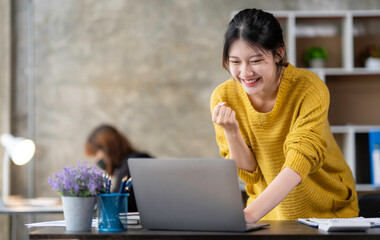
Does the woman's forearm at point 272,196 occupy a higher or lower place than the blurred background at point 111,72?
lower

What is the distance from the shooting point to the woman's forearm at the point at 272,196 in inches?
59.0

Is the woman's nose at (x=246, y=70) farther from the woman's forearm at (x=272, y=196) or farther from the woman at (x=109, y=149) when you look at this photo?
the woman at (x=109, y=149)

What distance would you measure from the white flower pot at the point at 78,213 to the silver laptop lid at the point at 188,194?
14cm

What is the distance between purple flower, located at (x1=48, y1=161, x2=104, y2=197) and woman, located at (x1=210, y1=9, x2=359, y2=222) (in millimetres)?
409

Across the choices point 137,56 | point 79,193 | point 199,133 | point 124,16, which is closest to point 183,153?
point 199,133

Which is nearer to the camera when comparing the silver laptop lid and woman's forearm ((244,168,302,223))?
the silver laptop lid

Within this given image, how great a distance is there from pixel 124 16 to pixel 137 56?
0.39 m

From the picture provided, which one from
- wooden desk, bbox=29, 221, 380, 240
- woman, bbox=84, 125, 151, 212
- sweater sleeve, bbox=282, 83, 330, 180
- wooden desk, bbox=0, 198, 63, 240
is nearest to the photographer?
wooden desk, bbox=29, 221, 380, 240

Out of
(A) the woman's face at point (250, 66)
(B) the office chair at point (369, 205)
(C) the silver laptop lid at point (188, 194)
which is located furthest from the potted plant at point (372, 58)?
(C) the silver laptop lid at point (188, 194)

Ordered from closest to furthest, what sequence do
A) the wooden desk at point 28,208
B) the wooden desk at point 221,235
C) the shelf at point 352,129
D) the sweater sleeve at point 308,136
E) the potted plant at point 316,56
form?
1. the wooden desk at point 221,235
2. the sweater sleeve at point 308,136
3. the wooden desk at point 28,208
4. the shelf at point 352,129
5. the potted plant at point 316,56

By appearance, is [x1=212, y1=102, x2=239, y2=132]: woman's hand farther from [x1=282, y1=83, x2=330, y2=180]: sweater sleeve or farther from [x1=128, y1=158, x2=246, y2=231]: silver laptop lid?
[x1=128, y1=158, x2=246, y2=231]: silver laptop lid

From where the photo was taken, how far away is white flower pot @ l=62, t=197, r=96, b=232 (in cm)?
143

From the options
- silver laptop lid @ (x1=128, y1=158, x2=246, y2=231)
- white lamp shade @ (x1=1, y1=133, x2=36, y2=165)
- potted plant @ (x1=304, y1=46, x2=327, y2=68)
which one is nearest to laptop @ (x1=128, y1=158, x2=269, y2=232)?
silver laptop lid @ (x1=128, y1=158, x2=246, y2=231)

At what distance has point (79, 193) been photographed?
4.76 feet
